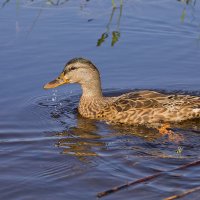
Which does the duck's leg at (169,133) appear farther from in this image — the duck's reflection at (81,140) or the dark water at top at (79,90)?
the duck's reflection at (81,140)

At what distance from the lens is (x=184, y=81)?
11305 millimetres

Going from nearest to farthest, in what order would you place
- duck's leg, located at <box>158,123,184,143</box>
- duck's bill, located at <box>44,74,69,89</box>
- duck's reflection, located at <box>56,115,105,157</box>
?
duck's reflection, located at <box>56,115,105,157</box>, duck's leg, located at <box>158,123,184,143</box>, duck's bill, located at <box>44,74,69,89</box>

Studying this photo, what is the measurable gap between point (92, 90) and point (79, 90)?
82cm

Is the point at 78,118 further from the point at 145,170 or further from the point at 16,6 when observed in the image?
the point at 16,6

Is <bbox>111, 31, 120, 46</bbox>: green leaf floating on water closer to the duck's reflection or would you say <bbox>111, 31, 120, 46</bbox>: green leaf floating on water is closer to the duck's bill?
the duck's bill

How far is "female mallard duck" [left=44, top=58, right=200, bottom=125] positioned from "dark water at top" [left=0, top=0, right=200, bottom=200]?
0.85 ft

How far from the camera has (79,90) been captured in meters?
11.8

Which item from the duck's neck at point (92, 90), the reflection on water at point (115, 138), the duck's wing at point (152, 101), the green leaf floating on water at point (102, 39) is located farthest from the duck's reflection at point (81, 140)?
the green leaf floating on water at point (102, 39)

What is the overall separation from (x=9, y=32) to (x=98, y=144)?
173 inches

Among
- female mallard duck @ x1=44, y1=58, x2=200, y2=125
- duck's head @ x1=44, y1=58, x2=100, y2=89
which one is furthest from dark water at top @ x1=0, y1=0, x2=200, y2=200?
duck's head @ x1=44, y1=58, x2=100, y2=89

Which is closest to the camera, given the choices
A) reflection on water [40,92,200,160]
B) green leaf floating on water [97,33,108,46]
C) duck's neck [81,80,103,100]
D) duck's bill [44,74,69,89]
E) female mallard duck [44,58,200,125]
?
reflection on water [40,92,200,160]

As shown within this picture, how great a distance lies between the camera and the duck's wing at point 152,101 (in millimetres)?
10320

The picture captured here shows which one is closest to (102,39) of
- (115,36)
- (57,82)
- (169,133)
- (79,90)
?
(115,36)

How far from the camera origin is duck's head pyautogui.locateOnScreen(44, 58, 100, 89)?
35.4 ft
